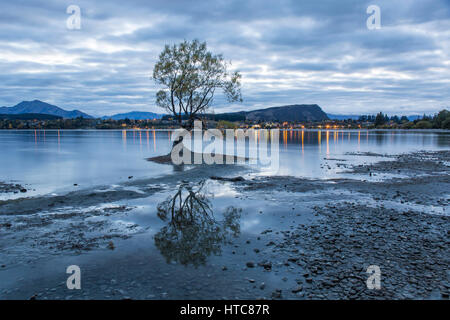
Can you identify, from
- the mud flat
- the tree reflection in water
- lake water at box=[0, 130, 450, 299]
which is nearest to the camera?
the mud flat

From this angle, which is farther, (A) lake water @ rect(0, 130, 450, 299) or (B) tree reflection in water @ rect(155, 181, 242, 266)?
(B) tree reflection in water @ rect(155, 181, 242, 266)

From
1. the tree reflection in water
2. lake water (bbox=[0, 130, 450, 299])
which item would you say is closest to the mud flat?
lake water (bbox=[0, 130, 450, 299])

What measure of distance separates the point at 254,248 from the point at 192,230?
3354 mm

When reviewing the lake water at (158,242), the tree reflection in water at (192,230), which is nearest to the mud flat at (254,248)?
the lake water at (158,242)

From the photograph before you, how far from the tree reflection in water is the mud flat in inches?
6.2

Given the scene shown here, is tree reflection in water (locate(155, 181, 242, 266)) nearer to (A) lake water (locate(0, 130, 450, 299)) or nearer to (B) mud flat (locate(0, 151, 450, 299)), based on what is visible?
(A) lake water (locate(0, 130, 450, 299))

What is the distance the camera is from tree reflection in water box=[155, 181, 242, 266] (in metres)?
10.5

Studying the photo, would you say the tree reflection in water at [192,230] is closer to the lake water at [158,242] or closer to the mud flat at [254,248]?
the lake water at [158,242]

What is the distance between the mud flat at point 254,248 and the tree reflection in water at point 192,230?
0.16m

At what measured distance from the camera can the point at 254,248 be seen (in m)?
11.0

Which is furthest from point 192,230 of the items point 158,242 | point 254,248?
point 254,248

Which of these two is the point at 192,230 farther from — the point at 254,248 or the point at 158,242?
the point at 254,248
